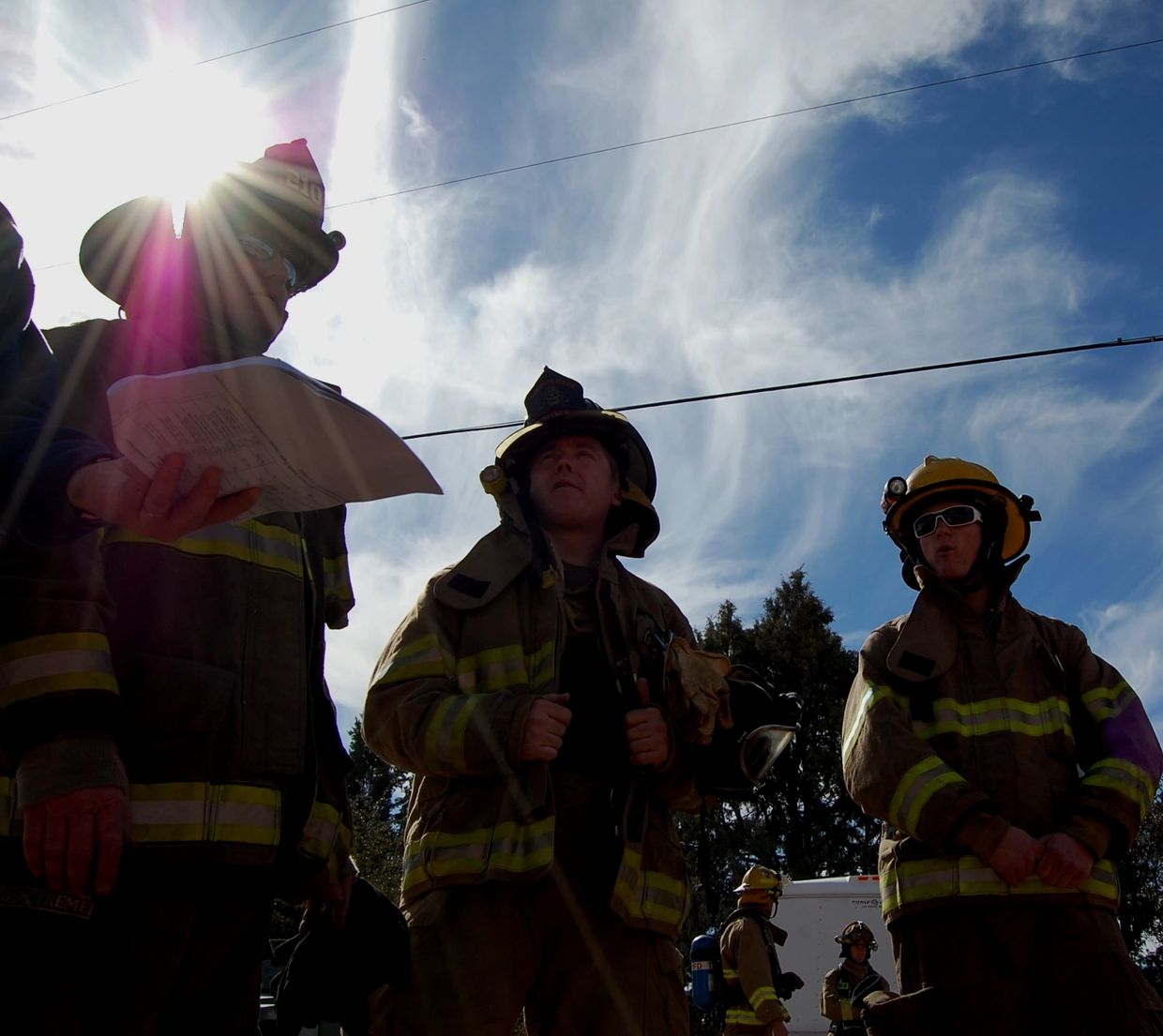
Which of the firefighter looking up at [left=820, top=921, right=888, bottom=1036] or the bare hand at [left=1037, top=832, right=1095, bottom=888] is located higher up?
the firefighter looking up at [left=820, top=921, right=888, bottom=1036]

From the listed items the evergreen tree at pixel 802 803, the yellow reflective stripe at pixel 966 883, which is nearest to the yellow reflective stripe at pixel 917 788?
the yellow reflective stripe at pixel 966 883

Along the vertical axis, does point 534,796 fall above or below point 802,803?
below

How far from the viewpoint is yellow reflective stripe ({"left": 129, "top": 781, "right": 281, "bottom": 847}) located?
71.5 inches

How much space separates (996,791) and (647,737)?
1.20 metres

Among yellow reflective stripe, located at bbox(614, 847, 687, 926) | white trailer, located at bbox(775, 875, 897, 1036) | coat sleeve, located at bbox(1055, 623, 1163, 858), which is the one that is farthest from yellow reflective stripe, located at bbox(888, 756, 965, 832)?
white trailer, located at bbox(775, 875, 897, 1036)

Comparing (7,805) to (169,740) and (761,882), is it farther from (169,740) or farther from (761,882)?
(761,882)

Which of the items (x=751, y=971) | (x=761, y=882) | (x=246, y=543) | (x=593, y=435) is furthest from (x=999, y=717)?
(x=761, y=882)

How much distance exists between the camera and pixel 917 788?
322 centimetres

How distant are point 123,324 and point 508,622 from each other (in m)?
1.31

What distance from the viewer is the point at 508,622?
9.99 ft

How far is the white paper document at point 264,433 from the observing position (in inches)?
56.4

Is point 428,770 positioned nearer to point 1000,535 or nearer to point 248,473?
point 248,473

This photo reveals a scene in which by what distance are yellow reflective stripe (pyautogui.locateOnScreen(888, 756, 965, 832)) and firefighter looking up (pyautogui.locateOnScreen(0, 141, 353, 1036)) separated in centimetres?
174

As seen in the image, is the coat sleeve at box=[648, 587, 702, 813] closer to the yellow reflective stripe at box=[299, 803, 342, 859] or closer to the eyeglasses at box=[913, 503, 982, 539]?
the yellow reflective stripe at box=[299, 803, 342, 859]
